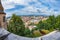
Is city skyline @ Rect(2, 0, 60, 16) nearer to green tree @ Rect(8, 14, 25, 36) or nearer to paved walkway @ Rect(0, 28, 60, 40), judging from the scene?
green tree @ Rect(8, 14, 25, 36)

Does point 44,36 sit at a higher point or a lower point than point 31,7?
lower

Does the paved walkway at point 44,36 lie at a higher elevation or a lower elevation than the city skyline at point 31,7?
lower

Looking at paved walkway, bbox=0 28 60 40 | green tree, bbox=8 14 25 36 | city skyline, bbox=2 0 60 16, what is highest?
city skyline, bbox=2 0 60 16

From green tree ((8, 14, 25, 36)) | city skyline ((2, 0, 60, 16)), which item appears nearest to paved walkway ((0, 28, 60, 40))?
green tree ((8, 14, 25, 36))

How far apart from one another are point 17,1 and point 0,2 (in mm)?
312

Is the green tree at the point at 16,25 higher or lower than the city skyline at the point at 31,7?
lower

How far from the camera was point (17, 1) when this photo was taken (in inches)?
189

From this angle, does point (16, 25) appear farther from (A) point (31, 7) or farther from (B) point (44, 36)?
(B) point (44, 36)

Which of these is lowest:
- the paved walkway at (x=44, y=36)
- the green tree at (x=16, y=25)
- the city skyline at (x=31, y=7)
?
the paved walkway at (x=44, y=36)

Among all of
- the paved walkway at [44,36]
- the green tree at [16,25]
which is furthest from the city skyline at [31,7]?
the paved walkway at [44,36]

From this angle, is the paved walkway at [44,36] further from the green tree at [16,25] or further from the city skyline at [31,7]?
the city skyline at [31,7]

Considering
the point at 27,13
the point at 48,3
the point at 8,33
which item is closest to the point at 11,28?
the point at 8,33

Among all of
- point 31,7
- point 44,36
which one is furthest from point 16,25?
point 44,36

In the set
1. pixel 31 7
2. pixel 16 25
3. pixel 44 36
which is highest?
pixel 31 7
